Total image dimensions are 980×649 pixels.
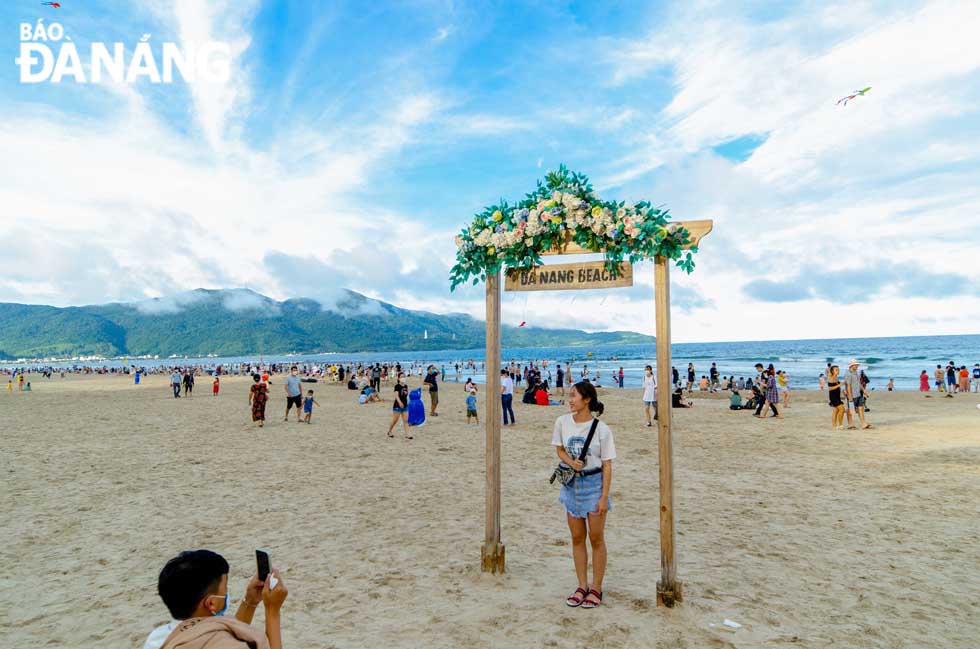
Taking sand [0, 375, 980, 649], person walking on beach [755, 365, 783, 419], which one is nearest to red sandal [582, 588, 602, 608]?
sand [0, 375, 980, 649]

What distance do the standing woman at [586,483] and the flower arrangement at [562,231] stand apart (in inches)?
56.5

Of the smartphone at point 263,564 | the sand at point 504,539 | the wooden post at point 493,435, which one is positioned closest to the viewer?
the smartphone at point 263,564

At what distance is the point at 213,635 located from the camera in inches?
80.0

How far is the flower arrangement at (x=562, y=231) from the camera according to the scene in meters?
4.92

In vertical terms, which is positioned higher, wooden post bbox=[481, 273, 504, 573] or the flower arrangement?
the flower arrangement

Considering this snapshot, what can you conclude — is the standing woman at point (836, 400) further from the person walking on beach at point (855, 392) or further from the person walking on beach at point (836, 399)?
the person walking on beach at point (855, 392)

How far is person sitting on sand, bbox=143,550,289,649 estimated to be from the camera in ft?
6.67

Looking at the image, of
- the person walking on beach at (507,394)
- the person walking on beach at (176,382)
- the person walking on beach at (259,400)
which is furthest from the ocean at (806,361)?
the person walking on beach at (259,400)

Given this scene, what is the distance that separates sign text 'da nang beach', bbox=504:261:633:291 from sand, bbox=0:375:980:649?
9.57 ft

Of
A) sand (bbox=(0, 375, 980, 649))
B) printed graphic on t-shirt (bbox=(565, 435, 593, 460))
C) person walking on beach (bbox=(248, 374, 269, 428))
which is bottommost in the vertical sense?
sand (bbox=(0, 375, 980, 649))

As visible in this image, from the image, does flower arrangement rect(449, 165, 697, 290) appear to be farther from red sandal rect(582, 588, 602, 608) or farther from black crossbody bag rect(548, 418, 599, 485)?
red sandal rect(582, 588, 602, 608)

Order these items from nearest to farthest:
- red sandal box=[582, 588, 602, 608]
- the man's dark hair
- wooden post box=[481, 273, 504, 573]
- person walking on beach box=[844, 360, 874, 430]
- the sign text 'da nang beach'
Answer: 1. the man's dark hair
2. red sandal box=[582, 588, 602, 608]
3. the sign text 'da nang beach'
4. wooden post box=[481, 273, 504, 573]
5. person walking on beach box=[844, 360, 874, 430]

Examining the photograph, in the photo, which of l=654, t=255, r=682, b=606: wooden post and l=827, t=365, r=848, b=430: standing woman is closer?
l=654, t=255, r=682, b=606: wooden post

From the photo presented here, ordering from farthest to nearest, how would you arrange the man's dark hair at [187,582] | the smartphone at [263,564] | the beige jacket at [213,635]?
the smartphone at [263,564] → the man's dark hair at [187,582] → the beige jacket at [213,635]
